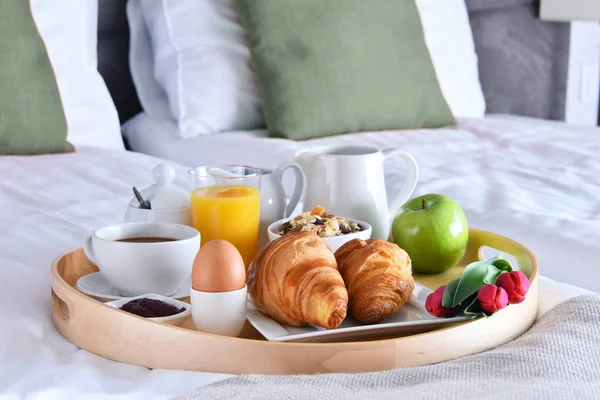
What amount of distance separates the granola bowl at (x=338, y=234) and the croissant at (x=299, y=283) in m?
0.08

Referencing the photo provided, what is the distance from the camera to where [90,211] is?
1331 mm

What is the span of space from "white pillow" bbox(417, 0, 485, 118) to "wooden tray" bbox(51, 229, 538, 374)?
64.9 inches

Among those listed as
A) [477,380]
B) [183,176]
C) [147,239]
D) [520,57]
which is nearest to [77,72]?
[183,176]

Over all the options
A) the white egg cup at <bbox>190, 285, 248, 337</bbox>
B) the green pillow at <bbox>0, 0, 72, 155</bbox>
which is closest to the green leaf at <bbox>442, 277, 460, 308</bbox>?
the white egg cup at <bbox>190, 285, 248, 337</bbox>

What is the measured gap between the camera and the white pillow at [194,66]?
2.02 meters

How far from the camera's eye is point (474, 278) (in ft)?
2.61

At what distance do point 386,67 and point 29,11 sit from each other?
910mm

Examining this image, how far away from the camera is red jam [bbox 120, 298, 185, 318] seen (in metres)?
0.79

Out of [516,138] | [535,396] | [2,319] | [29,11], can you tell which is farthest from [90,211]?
[516,138]

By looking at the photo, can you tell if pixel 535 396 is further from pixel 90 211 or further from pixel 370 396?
pixel 90 211

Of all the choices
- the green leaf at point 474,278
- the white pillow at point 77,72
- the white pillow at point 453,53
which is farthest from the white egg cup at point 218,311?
the white pillow at point 453,53

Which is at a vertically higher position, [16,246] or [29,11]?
[29,11]

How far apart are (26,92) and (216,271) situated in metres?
1.08

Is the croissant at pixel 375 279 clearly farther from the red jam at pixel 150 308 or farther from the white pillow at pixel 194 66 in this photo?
the white pillow at pixel 194 66
